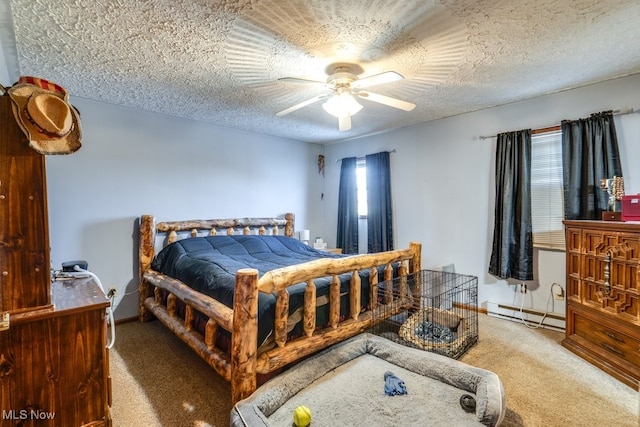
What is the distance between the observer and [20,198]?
4.12 ft

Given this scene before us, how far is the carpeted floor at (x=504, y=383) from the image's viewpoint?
1814 millimetres

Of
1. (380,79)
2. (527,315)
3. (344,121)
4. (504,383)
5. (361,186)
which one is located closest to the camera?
(380,79)

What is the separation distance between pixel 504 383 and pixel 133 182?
3.95 m

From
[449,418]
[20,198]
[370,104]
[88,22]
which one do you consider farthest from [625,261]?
[88,22]

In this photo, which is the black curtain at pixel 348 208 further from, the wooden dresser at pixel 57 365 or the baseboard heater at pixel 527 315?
the wooden dresser at pixel 57 365

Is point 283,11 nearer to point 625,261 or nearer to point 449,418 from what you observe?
point 449,418

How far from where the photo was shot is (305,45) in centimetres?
209

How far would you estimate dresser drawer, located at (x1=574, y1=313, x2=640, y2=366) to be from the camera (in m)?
2.14

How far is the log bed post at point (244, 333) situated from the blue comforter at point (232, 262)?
108 millimetres

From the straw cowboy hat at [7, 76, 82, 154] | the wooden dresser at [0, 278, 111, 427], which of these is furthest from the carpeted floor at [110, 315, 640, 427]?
the straw cowboy hat at [7, 76, 82, 154]

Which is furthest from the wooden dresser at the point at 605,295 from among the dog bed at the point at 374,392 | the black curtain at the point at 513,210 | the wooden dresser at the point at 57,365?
the wooden dresser at the point at 57,365

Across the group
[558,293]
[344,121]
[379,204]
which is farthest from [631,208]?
[379,204]

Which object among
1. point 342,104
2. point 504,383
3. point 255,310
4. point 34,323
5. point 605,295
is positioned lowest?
point 504,383

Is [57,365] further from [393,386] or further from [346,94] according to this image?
[346,94]
